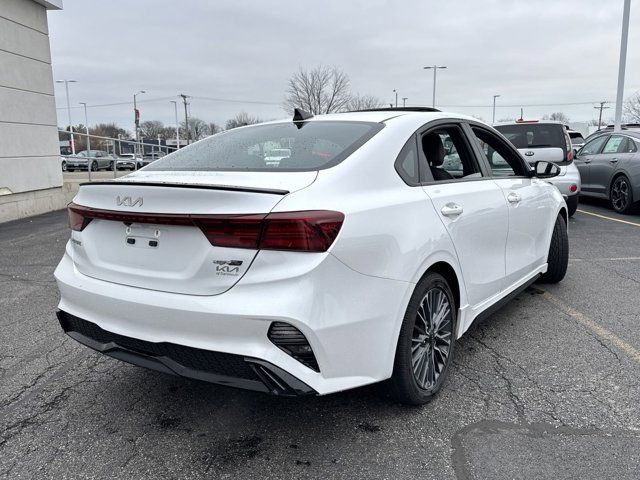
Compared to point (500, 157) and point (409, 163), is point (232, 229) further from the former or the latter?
point (500, 157)

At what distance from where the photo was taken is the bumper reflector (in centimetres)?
216

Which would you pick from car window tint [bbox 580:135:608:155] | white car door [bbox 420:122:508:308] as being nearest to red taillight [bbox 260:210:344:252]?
white car door [bbox 420:122:508:308]

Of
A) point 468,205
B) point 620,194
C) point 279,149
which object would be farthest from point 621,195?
point 279,149

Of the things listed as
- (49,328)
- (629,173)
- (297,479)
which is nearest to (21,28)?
(49,328)

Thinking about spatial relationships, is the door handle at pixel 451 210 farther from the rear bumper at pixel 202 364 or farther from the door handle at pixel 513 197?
the rear bumper at pixel 202 364

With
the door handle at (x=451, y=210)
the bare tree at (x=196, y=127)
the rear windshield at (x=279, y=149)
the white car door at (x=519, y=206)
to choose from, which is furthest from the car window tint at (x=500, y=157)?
the bare tree at (x=196, y=127)

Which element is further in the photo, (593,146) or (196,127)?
(196,127)

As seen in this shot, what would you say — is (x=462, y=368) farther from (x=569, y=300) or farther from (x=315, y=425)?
(x=569, y=300)

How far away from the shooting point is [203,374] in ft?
7.63

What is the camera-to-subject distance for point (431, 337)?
2916 millimetres

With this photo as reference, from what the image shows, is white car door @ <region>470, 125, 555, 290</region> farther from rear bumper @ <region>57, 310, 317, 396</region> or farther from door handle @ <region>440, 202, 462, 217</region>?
rear bumper @ <region>57, 310, 317, 396</region>

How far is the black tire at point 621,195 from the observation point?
9904 mm

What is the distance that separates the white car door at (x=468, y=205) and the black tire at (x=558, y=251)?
1602mm

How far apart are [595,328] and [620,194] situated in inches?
287
